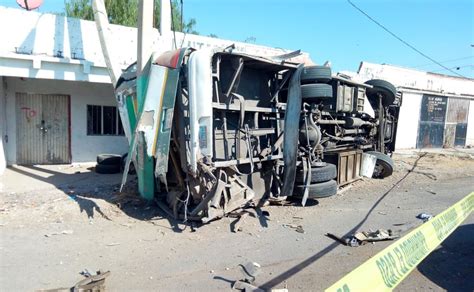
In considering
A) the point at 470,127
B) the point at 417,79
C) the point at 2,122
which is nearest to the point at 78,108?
the point at 2,122

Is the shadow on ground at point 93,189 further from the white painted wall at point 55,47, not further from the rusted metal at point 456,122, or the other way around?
the rusted metal at point 456,122

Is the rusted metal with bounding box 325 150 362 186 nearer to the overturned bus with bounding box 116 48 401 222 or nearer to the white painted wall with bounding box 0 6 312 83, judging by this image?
the overturned bus with bounding box 116 48 401 222

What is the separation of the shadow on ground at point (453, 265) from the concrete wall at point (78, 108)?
31.9 feet

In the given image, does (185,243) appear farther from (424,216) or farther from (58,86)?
(58,86)

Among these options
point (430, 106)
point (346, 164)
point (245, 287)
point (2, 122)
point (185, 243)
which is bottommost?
point (185, 243)

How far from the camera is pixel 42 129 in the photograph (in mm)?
10844

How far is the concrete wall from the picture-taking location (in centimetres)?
1043

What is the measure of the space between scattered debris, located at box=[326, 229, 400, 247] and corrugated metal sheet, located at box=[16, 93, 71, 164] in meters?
8.86

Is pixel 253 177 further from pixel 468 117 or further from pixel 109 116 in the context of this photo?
pixel 468 117

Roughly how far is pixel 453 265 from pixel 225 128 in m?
3.91


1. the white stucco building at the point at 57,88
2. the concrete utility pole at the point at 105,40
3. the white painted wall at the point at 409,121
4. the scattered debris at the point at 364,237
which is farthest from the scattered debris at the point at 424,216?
the white painted wall at the point at 409,121

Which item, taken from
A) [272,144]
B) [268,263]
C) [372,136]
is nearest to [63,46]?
[272,144]

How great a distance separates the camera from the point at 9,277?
4012 millimetres

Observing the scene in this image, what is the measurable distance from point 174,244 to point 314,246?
2.03 m
